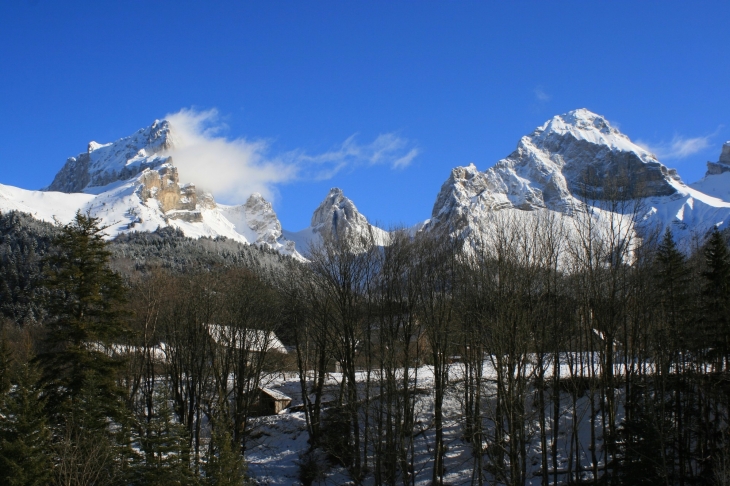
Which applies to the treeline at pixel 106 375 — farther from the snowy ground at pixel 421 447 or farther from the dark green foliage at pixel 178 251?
the dark green foliage at pixel 178 251

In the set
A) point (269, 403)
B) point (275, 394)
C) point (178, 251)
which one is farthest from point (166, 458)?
point (178, 251)

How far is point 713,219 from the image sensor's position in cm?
18188

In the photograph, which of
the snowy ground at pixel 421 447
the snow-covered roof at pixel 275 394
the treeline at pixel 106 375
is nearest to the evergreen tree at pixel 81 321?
the treeline at pixel 106 375

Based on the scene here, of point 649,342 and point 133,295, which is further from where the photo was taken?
point 133,295

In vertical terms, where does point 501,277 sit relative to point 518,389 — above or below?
above

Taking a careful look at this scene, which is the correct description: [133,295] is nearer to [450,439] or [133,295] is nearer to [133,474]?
[133,474]

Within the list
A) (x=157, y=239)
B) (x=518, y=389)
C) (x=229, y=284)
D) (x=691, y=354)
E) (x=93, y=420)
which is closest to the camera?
(x=518, y=389)

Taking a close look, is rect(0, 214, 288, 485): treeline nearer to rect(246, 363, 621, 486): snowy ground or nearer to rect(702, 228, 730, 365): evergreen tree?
rect(246, 363, 621, 486): snowy ground

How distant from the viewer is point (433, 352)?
75.7 feet

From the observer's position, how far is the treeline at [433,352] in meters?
17.2

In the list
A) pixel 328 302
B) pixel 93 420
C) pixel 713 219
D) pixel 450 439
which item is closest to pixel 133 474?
pixel 93 420

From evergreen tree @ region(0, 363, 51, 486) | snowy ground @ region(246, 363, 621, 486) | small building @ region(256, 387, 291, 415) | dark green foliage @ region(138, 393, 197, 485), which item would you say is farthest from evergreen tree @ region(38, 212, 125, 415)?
small building @ region(256, 387, 291, 415)

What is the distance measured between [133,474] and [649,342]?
67.5 feet

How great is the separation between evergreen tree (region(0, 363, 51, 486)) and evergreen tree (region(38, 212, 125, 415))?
54.7 inches
